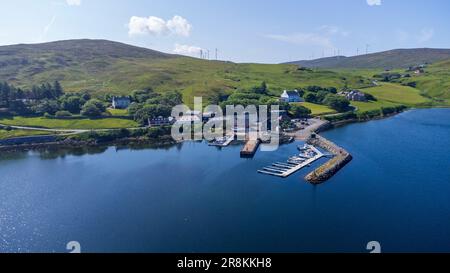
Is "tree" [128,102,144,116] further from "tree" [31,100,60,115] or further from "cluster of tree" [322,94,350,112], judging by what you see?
"cluster of tree" [322,94,350,112]

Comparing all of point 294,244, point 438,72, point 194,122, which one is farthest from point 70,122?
point 438,72

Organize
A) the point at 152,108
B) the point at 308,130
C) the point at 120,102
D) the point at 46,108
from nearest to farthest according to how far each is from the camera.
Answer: the point at 308,130 < the point at 152,108 < the point at 46,108 < the point at 120,102

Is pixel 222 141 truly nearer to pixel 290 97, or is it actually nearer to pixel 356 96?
pixel 290 97

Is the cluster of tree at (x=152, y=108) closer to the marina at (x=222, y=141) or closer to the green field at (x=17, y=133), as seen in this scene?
the green field at (x=17, y=133)

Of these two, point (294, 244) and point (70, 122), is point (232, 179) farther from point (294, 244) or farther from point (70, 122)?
point (70, 122)

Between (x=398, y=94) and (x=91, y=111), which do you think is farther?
(x=398, y=94)

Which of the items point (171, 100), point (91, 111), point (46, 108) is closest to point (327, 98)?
point (171, 100)
